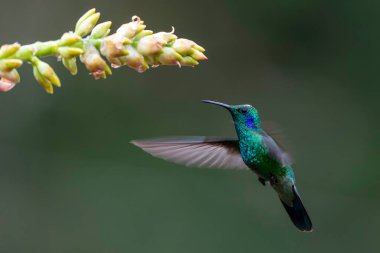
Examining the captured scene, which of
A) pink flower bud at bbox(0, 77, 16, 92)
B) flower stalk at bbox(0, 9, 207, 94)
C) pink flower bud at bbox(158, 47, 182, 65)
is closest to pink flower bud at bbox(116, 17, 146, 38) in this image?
flower stalk at bbox(0, 9, 207, 94)

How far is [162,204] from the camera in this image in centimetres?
661

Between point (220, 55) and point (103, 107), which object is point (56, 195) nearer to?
point (103, 107)

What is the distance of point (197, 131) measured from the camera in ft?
23.4

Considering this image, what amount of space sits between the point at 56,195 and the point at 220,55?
94.7 inches

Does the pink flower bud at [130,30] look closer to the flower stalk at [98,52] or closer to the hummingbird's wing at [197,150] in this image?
the flower stalk at [98,52]

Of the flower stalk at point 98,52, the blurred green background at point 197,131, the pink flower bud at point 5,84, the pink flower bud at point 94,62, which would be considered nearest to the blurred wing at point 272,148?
the flower stalk at point 98,52

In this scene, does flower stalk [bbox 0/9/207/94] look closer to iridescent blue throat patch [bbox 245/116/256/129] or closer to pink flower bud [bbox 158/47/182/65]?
pink flower bud [bbox 158/47/182/65]

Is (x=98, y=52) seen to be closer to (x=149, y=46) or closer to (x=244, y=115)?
(x=149, y=46)

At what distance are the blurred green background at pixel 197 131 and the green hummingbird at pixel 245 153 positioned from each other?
3292 mm

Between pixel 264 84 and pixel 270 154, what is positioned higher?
pixel 264 84

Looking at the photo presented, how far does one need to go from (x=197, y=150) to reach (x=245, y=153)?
0.23 meters

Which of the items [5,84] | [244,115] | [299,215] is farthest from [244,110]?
[5,84]

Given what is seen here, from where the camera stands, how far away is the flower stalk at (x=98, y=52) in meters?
1.85

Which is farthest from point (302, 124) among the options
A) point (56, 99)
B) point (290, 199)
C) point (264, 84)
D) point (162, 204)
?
point (290, 199)
